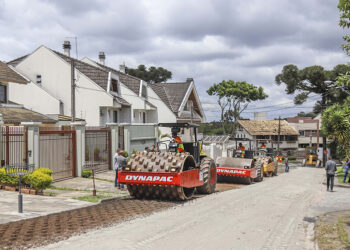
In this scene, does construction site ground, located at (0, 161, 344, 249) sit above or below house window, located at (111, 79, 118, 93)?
below

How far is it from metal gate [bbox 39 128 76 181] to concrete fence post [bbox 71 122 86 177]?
0.46 feet

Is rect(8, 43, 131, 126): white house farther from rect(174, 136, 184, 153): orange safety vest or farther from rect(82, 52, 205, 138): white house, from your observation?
rect(174, 136, 184, 153): orange safety vest

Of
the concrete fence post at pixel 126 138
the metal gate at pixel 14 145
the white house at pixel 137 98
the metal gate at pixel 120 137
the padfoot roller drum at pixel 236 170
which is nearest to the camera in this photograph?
the metal gate at pixel 14 145

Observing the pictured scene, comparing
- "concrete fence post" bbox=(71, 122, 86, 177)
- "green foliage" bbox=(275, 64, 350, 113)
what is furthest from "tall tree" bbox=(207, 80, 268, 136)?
"concrete fence post" bbox=(71, 122, 86, 177)

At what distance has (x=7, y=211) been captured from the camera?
995 cm

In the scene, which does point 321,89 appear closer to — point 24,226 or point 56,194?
point 56,194

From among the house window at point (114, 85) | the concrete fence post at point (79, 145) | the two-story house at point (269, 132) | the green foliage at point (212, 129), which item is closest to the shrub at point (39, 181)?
the concrete fence post at point (79, 145)

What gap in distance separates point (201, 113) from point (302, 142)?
37248 mm

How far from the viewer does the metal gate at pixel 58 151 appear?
54.1 feet

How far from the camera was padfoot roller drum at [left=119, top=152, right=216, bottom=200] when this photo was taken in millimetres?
11695

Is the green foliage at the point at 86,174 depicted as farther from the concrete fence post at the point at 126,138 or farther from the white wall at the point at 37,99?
the white wall at the point at 37,99

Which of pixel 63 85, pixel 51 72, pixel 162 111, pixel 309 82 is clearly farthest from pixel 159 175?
pixel 309 82

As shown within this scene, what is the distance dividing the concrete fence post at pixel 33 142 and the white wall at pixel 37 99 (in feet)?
44.2

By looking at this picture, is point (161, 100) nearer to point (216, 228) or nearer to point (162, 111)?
point (162, 111)
